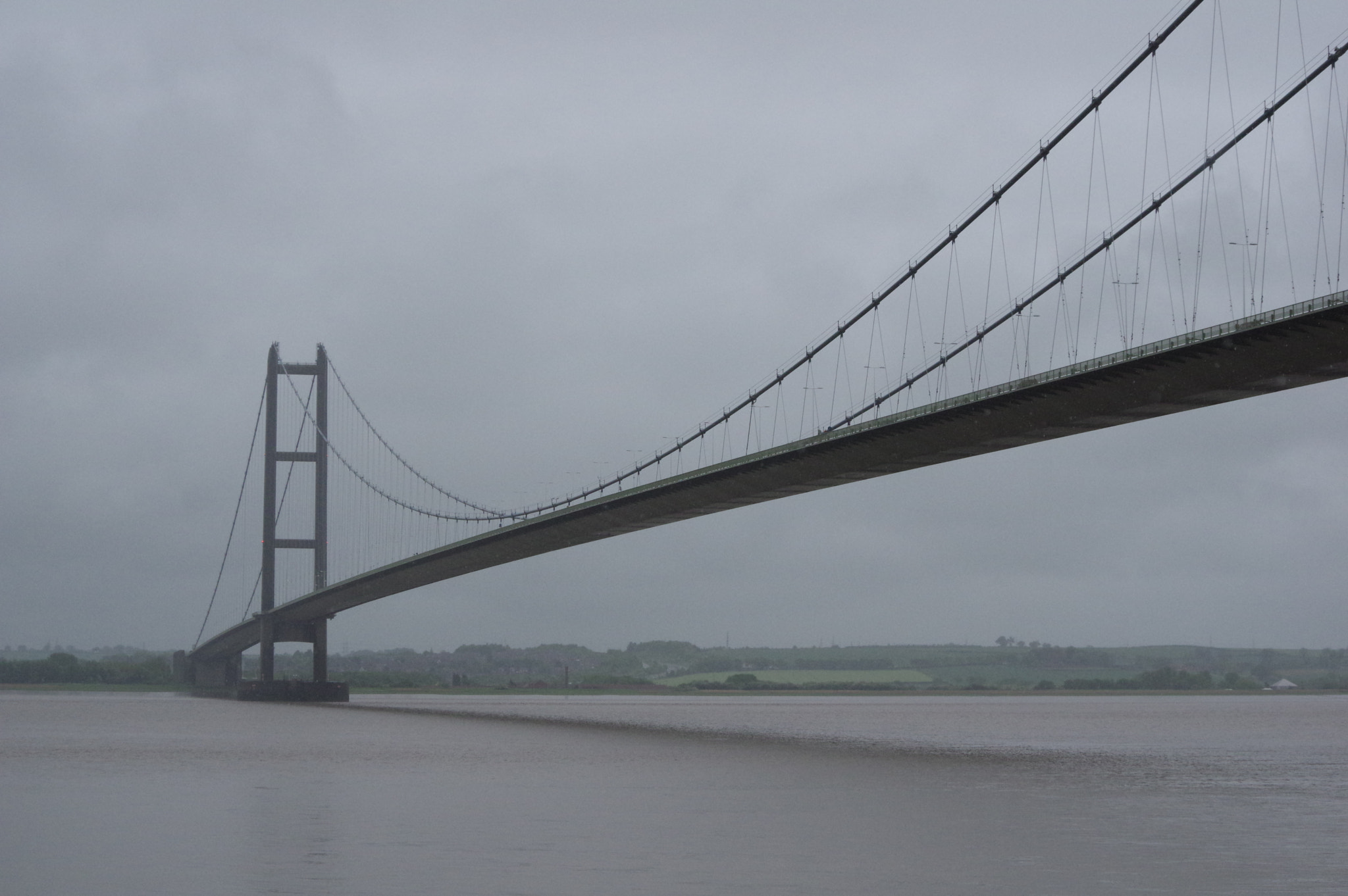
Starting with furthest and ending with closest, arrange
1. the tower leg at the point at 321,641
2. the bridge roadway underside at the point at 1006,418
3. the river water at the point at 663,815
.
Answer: the tower leg at the point at 321,641
the bridge roadway underside at the point at 1006,418
the river water at the point at 663,815

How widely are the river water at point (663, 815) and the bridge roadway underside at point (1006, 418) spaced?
21.2 feet

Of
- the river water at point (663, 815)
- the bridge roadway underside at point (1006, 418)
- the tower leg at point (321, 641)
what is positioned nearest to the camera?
the river water at point (663, 815)

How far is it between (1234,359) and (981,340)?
10.5m

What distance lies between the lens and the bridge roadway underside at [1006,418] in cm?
2450

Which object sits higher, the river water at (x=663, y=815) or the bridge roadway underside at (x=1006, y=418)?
the bridge roadway underside at (x=1006, y=418)

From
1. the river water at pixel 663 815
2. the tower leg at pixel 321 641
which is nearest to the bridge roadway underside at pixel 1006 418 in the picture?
the river water at pixel 663 815

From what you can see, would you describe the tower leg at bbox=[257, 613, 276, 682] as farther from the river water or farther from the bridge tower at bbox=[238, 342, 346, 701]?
the river water

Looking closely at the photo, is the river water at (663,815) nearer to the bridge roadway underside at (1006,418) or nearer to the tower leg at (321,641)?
the bridge roadway underside at (1006,418)

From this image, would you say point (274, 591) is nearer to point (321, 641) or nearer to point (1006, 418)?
point (321, 641)

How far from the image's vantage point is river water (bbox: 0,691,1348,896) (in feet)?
43.8

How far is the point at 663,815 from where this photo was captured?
18625 mm

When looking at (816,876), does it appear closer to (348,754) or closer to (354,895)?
(354,895)

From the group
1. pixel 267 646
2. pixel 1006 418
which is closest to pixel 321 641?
pixel 267 646

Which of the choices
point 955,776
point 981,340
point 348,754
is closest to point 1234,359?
point 955,776
